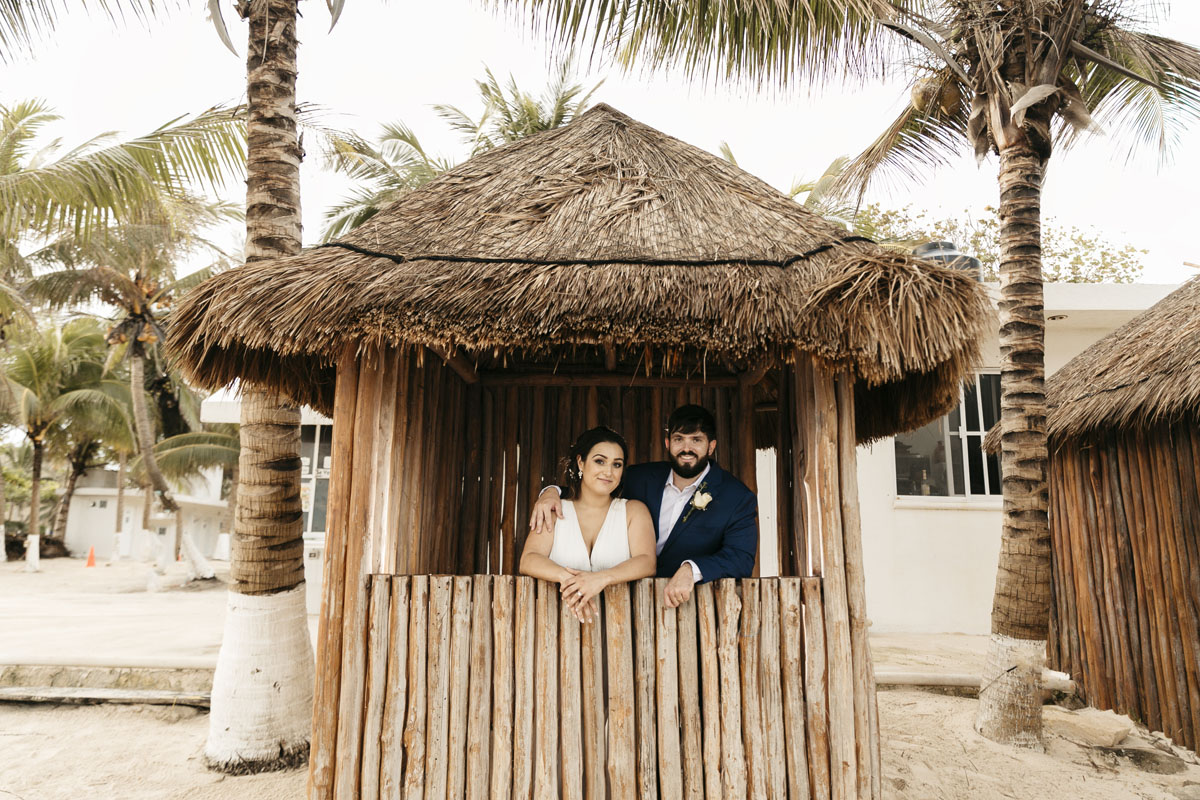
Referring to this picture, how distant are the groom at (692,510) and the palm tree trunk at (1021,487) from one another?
2.91 meters

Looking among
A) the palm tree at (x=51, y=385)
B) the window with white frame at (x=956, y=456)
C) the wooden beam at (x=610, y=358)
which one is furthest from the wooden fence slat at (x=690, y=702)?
the palm tree at (x=51, y=385)

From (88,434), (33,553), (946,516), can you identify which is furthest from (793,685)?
(88,434)

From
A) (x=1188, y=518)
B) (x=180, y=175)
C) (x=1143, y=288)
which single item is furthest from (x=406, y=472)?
(x=1143, y=288)

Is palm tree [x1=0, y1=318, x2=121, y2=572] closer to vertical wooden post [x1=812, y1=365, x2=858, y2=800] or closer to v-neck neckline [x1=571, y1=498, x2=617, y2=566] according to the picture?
v-neck neckline [x1=571, y1=498, x2=617, y2=566]

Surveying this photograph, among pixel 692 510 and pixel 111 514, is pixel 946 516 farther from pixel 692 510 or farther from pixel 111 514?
pixel 111 514

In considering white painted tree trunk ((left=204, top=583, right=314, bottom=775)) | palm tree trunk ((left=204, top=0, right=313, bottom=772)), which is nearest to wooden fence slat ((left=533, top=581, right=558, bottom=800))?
palm tree trunk ((left=204, top=0, right=313, bottom=772))

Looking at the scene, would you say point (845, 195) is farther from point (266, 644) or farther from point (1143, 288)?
point (266, 644)

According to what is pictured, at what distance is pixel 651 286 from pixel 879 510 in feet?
23.1

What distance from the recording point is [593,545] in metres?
3.35

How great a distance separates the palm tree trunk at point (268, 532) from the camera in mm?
4555

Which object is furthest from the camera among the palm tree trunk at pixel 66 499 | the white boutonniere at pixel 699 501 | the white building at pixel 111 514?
the white building at pixel 111 514

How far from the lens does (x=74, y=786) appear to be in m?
4.50

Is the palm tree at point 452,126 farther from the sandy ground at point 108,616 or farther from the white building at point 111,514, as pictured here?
the white building at point 111,514

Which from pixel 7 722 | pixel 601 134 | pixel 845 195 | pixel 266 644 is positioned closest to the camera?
pixel 601 134
